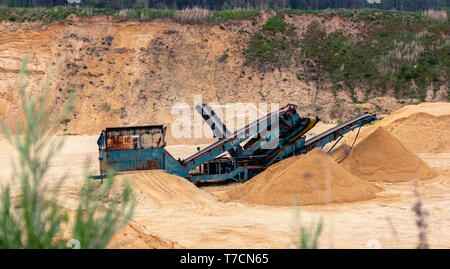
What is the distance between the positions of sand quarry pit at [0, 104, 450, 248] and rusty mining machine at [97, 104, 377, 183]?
0.57 m

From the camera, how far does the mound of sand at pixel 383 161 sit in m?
15.2

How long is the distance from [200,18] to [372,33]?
13197mm

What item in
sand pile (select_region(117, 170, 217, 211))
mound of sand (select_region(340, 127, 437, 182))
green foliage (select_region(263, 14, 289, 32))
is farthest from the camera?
green foliage (select_region(263, 14, 289, 32))

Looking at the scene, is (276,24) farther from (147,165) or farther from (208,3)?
(147,165)

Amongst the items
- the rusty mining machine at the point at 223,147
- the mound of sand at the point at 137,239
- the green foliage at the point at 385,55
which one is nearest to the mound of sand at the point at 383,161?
the rusty mining machine at the point at 223,147

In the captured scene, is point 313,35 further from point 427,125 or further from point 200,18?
point 427,125

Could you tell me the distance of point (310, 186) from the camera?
12445 mm

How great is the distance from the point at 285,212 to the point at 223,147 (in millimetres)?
3787

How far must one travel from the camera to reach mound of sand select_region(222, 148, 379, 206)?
12320 mm

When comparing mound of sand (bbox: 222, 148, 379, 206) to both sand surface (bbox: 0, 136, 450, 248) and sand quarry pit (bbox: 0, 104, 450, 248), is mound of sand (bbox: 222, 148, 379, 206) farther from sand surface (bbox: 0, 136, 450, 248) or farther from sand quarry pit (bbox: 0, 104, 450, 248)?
Result: sand surface (bbox: 0, 136, 450, 248)

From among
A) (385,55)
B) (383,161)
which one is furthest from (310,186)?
(385,55)

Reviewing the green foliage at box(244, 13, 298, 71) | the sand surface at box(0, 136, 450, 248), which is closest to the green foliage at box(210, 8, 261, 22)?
the green foliage at box(244, 13, 298, 71)

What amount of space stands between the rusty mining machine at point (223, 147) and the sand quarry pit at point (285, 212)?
57cm
